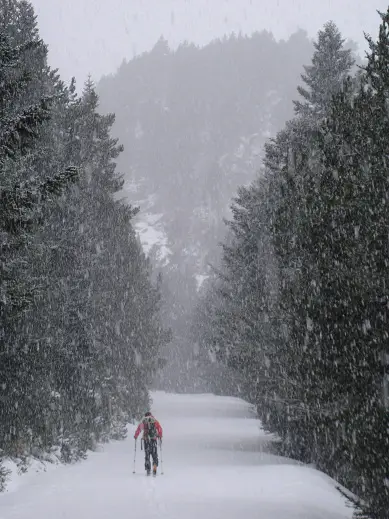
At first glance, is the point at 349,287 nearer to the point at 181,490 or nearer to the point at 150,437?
the point at 181,490

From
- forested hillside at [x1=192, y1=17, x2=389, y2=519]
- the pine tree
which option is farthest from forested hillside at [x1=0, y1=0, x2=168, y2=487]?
forested hillside at [x1=192, y1=17, x2=389, y2=519]

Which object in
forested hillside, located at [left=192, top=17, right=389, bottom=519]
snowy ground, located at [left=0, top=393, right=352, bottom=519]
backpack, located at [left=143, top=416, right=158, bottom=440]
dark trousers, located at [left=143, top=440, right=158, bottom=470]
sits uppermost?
forested hillside, located at [left=192, top=17, right=389, bottom=519]

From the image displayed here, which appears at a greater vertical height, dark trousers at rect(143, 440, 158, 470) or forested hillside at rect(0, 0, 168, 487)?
forested hillside at rect(0, 0, 168, 487)

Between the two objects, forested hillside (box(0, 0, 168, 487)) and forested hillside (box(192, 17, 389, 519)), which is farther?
forested hillside (box(0, 0, 168, 487))

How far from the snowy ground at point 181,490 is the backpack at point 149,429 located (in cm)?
98

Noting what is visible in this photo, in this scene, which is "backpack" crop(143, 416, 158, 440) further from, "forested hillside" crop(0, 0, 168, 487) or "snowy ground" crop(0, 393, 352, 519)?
"forested hillside" crop(0, 0, 168, 487)

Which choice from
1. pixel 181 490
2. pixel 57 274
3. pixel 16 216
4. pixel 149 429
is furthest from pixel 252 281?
pixel 16 216

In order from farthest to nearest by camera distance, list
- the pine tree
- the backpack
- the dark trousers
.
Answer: the backpack
the dark trousers
the pine tree

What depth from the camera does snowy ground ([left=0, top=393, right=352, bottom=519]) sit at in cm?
1124

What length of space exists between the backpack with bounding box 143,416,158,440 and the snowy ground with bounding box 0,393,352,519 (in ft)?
3.21

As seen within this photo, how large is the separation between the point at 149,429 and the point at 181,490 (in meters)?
3.47

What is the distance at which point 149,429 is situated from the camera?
17.1 meters

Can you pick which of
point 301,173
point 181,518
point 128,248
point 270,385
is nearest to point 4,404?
point 181,518

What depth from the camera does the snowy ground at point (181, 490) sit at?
443 inches
